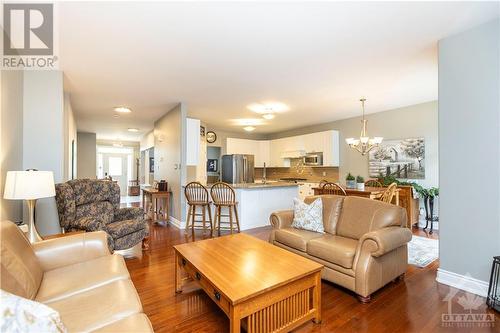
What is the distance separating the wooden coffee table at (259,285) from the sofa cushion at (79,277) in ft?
1.79

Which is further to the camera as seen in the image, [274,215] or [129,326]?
[274,215]

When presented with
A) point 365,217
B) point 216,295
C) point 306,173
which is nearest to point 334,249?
point 365,217

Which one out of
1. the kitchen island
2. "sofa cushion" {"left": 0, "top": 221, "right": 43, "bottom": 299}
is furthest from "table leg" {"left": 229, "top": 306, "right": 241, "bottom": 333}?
the kitchen island

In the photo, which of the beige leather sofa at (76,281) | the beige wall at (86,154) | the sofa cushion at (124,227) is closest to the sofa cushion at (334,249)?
the beige leather sofa at (76,281)

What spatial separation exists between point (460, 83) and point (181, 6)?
268cm

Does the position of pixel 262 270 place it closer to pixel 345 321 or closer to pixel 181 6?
pixel 345 321

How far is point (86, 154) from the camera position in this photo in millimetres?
8953

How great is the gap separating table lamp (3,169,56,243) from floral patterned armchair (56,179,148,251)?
2.06 feet

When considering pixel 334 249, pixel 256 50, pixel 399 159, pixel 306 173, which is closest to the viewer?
pixel 334 249

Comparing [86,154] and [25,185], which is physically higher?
[86,154]

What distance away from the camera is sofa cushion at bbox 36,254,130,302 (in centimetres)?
153

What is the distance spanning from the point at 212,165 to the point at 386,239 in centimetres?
639

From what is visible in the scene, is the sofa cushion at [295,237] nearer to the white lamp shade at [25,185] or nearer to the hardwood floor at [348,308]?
the hardwood floor at [348,308]

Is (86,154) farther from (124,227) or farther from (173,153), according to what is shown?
(124,227)
